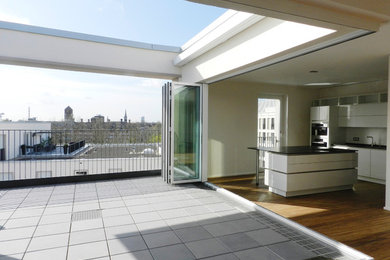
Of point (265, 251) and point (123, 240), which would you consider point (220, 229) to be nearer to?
point (265, 251)

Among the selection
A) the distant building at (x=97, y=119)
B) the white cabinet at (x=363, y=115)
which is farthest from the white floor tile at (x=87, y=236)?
the white cabinet at (x=363, y=115)

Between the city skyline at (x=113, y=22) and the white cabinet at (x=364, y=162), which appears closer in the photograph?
the city skyline at (x=113, y=22)

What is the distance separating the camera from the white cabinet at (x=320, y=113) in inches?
264

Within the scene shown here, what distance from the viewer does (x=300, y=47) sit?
9.18ft

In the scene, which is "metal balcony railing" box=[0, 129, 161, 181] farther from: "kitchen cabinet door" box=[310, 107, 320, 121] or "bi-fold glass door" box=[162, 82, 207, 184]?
"kitchen cabinet door" box=[310, 107, 320, 121]

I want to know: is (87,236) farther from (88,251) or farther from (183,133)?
(183,133)

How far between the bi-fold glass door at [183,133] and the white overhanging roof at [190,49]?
442mm

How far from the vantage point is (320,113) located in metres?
6.88

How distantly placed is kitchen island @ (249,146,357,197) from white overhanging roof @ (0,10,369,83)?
178 cm

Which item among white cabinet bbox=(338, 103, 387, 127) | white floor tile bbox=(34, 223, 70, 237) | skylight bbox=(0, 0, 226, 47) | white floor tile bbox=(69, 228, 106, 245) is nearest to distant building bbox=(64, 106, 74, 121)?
skylight bbox=(0, 0, 226, 47)

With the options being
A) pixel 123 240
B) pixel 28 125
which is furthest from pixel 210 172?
pixel 28 125

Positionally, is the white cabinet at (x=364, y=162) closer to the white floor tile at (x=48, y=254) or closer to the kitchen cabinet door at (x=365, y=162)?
the kitchen cabinet door at (x=365, y=162)

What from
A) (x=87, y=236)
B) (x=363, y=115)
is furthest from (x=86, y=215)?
(x=363, y=115)

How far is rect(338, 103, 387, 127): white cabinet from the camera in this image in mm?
5734
